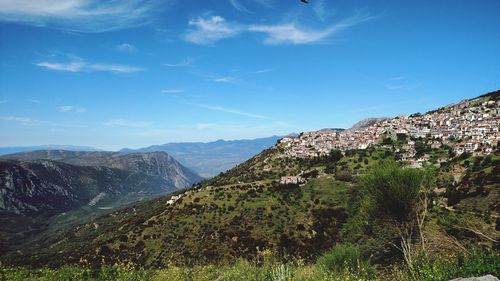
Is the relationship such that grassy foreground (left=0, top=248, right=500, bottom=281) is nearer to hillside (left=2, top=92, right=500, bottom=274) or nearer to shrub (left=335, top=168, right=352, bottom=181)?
hillside (left=2, top=92, right=500, bottom=274)

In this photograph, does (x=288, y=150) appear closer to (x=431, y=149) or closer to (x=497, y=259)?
(x=431, y=149)

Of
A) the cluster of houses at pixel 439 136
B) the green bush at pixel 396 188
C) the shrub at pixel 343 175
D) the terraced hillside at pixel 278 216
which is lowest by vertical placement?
the terraced hillside at pixel 278 216

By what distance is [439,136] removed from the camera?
10669 centimetres

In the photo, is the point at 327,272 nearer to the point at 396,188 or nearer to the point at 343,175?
the point at 396,188

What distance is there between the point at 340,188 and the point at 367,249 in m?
54.4

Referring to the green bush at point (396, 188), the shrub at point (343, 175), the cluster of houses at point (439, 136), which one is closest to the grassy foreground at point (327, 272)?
the green bush at point (396, 188)

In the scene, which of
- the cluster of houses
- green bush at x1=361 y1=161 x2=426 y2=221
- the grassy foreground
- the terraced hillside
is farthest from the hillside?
the grassy foreground

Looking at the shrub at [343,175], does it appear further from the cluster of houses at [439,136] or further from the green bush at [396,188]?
the green bush at [396,188]

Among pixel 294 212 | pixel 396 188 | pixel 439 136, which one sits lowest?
pixel 294 212

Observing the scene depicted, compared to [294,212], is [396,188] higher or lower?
higher

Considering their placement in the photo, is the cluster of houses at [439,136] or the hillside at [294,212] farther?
the cluster of houses at [439,136]

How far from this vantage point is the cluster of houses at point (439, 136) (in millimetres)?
86688

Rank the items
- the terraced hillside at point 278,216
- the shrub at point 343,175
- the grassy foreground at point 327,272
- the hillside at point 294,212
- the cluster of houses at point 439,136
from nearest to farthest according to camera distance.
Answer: the grassy foreground at point 327,272 → the hillside at point 294,212 → the terraced hillside at point 278,216 → the shrub at point 343,175 → the cluster of houses at point 439,136

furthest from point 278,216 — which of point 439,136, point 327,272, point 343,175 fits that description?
point 439,136
